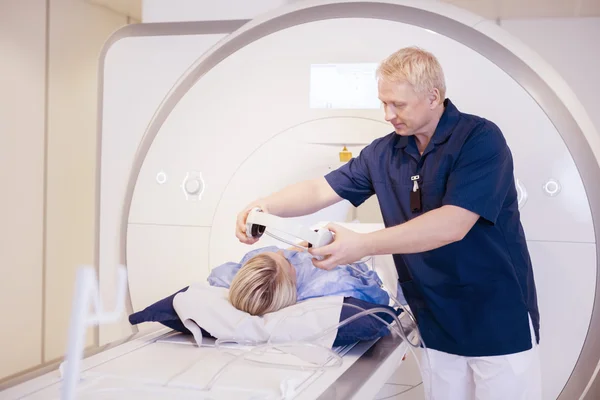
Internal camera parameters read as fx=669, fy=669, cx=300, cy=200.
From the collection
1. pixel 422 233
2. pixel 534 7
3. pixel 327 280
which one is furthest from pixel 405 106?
pixel 534 7

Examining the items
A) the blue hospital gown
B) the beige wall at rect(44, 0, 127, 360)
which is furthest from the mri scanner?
the beige wall at rect(44, 0, 127, 360)

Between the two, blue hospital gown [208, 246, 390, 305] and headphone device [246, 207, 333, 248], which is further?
blue hospital gown [208, 246, 390, 305]

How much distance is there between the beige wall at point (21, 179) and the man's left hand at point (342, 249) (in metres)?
2.26

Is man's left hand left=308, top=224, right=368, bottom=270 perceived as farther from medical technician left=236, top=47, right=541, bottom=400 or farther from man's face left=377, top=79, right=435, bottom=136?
man's face left=377, top=79, right=435, bottom=136

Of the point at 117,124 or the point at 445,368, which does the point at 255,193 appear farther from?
the point at 445,368

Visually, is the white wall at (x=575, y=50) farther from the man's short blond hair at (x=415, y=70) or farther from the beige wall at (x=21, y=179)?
the beige wall at (x=21, y=179)

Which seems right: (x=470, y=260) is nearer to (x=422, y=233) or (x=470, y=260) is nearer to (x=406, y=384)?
(x=422, y=233)

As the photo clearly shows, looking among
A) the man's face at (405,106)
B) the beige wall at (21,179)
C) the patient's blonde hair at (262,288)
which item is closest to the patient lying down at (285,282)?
the patient's blonde hair at (262,288)

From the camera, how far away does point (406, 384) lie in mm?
1956

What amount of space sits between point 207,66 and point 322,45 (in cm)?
40

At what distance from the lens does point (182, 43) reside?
2.27m

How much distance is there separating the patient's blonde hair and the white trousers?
15.7 inches

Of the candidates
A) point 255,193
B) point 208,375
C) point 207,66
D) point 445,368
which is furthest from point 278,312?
point 207,66

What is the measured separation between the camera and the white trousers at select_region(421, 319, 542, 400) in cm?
159
